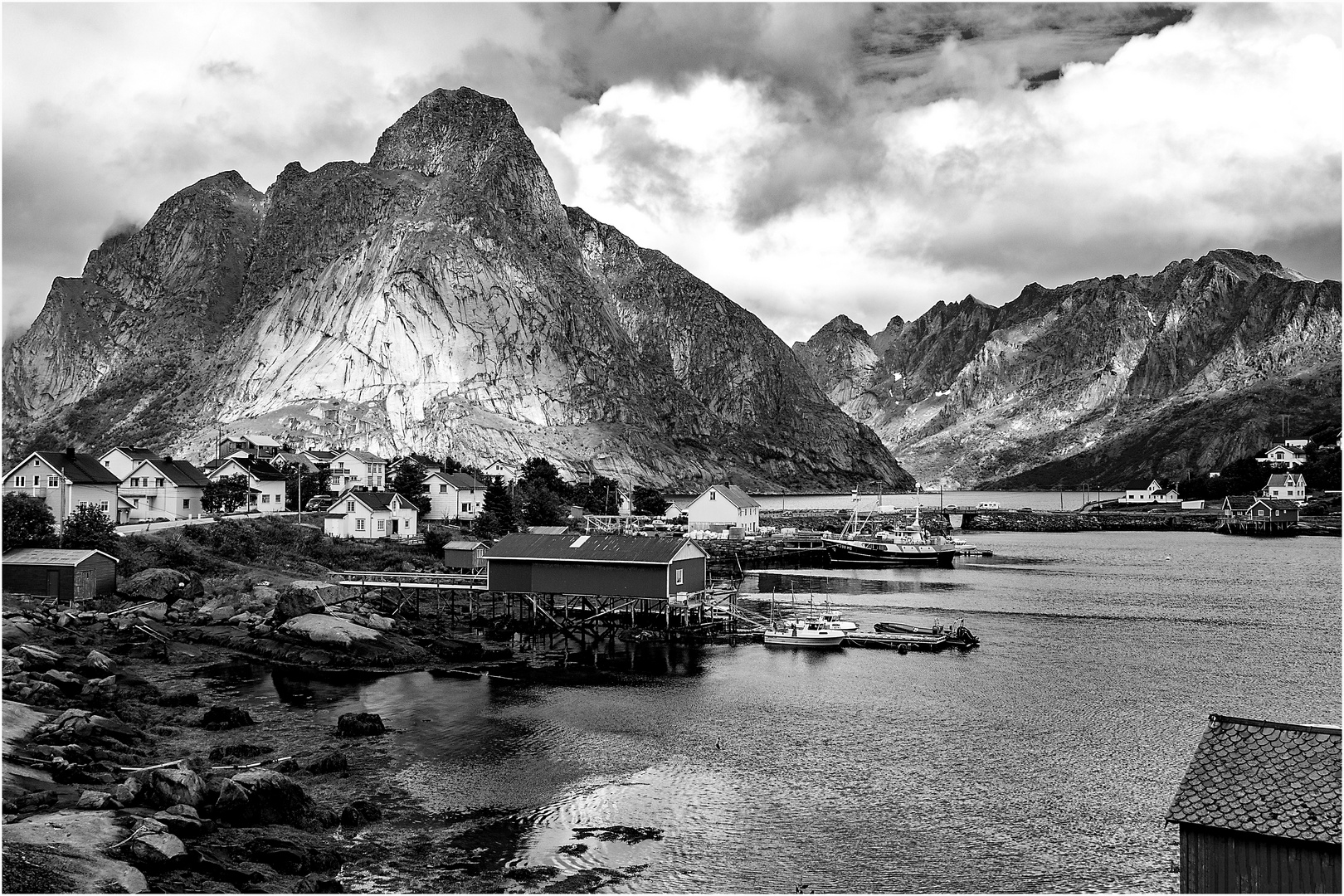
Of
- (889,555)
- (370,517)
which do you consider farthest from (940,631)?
(889,555)

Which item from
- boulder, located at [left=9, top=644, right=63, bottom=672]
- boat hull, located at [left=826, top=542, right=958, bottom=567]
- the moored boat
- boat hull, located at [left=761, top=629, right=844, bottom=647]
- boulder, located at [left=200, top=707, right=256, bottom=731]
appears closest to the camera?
boulder, located at [left=200, top=707, right=256, bottom=731]

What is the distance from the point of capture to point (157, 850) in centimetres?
2156

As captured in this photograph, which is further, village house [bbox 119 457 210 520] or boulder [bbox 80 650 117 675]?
village house [bbox 119 457 210 520]

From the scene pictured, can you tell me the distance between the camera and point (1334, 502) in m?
171

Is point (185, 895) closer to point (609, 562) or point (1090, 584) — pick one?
point (609, 562)

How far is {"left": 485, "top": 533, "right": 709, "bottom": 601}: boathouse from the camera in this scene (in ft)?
198

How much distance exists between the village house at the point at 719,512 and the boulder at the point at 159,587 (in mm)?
72349

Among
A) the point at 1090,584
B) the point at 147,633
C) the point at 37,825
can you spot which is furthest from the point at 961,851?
the point at 1090,584

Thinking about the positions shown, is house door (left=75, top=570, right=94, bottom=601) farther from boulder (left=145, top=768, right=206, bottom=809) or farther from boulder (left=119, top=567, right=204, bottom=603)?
boulder (left=145, top=768, right=206, bottom=809)

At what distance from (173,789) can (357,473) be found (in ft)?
341

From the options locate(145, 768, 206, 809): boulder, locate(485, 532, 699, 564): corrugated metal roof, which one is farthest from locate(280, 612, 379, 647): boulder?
locate(145, 768, 206, 809): boulder

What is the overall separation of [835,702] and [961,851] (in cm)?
1786

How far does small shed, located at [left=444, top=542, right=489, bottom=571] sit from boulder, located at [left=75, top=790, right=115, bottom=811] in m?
50.2

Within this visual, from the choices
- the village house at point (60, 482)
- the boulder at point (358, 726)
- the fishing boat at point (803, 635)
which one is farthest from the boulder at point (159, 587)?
the fishing boat at point (803, 635)
